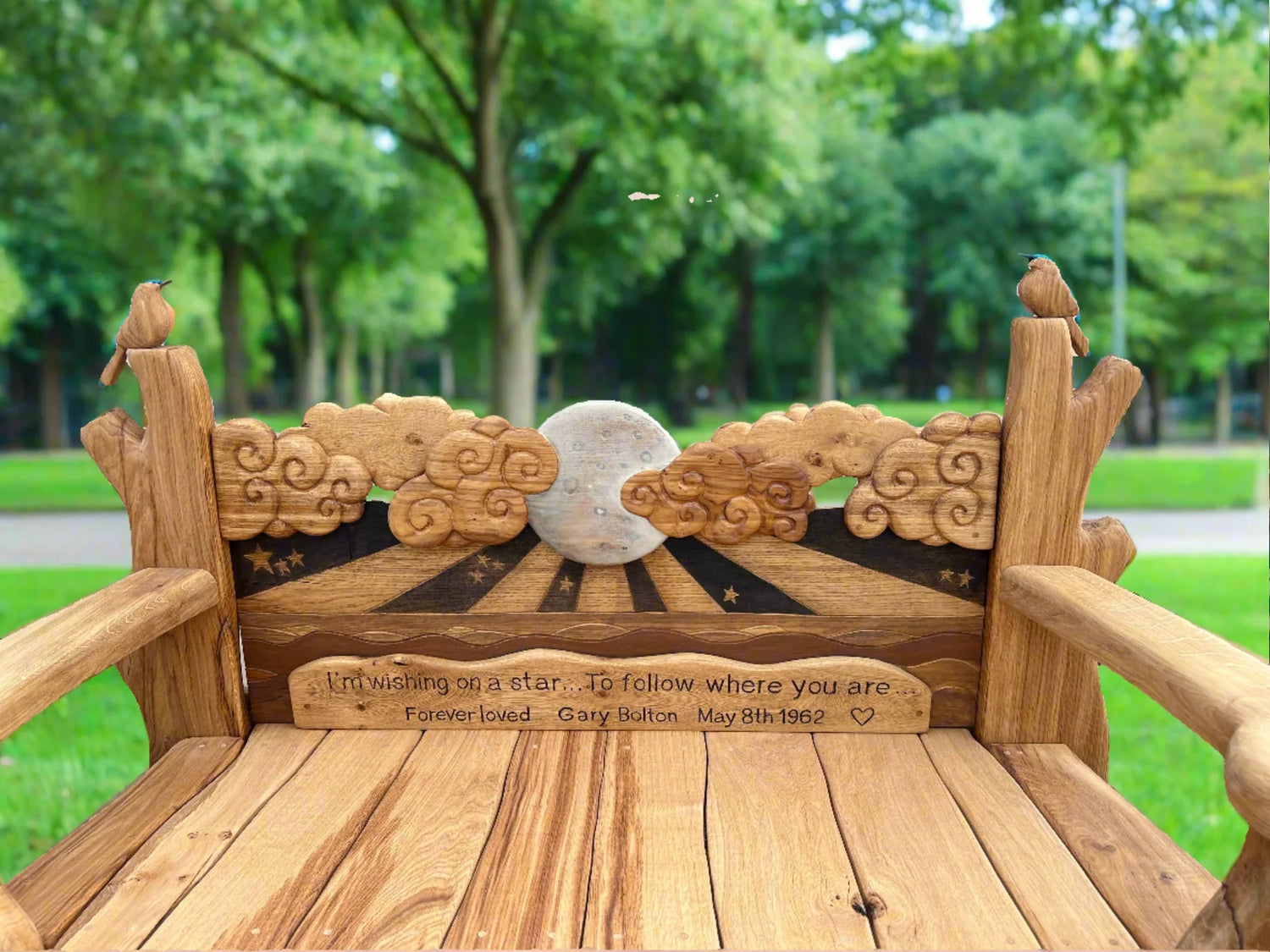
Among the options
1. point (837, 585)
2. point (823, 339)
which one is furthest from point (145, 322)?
point (823, 339)

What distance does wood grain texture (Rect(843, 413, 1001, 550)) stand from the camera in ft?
6.23

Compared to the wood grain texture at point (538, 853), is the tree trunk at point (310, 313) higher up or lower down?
higher up

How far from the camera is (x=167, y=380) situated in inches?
75.0

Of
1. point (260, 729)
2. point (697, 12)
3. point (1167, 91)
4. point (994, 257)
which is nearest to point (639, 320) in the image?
point (994, 257)

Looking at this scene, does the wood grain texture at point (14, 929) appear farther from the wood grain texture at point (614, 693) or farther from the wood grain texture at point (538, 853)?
the wood grain texture at point (614, 693)

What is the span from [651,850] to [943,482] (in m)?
0.81

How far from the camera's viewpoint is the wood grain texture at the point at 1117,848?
1.40 m

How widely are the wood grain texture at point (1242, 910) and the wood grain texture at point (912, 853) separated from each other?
20 centimetres

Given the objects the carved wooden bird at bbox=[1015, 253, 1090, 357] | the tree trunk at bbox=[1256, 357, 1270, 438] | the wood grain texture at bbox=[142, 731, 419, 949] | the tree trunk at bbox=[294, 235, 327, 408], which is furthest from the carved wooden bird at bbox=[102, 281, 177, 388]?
the tree trunk at bbox=[1256, 357, 1270, 438]

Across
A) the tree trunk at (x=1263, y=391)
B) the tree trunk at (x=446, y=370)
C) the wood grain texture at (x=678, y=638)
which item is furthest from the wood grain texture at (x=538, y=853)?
the tree trunk at (x=446, y=370)

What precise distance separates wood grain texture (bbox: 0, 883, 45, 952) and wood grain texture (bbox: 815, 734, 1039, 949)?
0.99m

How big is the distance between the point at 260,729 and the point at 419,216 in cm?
1468

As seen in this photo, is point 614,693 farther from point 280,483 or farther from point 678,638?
point 280,483

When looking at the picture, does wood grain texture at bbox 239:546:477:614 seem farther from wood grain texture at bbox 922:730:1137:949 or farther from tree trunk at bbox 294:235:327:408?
tree trunk at bbox 294:235:327:408
